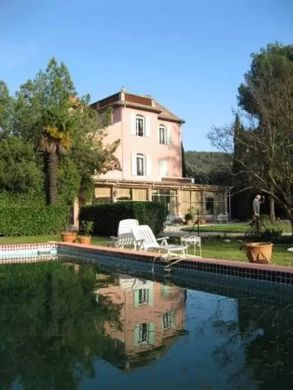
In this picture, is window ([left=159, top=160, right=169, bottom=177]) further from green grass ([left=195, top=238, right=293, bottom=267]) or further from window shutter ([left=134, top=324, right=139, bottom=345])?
window shutter ([left=134, top=324, right=139, bottom=345])

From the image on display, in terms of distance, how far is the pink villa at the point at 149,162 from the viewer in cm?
3362

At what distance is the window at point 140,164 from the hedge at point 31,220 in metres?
11.8

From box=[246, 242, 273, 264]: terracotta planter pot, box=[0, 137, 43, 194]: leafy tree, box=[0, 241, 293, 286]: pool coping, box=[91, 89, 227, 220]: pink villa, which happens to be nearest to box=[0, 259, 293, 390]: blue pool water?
box=[0, 241, 293, 286]: pool coping

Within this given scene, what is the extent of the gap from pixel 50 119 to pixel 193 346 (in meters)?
20.6

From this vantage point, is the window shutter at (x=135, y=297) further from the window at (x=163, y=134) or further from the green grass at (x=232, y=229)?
the window at (x=163, y=134)

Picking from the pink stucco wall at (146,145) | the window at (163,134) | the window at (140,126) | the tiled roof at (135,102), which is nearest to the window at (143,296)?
the pink stucco wall at (146,145)

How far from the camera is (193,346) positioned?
18.6 feet

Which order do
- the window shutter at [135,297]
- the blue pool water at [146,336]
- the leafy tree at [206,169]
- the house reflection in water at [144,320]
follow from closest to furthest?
the blue pool water at [146,336] → the house reflection in water at [144,320] → the window shutter at [135,297] → the leafy tree at [206,169]

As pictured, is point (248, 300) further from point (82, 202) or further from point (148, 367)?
point (82, 202)

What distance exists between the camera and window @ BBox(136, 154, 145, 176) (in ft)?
117

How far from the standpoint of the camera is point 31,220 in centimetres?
2358

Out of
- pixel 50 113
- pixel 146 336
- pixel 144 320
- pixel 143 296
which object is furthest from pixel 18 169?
pixel 146 336

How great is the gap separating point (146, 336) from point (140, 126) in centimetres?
3066

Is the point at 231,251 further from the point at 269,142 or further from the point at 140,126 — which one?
the point at 140,126
